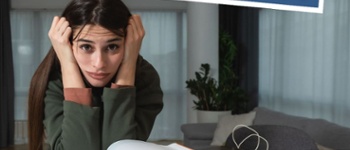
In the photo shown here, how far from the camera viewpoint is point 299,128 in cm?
368

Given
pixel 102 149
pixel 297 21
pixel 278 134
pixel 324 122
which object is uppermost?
pixel 297 21

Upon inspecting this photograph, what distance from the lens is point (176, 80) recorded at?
6445mm

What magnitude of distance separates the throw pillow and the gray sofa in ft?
0.26

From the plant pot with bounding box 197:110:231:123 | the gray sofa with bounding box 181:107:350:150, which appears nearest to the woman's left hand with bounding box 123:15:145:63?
the gray sofa with bounding box 181:107:350:150

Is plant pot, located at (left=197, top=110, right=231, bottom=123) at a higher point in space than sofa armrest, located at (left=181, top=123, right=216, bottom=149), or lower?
higher

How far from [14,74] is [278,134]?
5.62m

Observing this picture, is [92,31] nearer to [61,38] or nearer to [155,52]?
[61,38]

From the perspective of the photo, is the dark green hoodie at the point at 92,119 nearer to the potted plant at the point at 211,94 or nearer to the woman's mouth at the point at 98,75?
the woman's mouth at the point at 98,75

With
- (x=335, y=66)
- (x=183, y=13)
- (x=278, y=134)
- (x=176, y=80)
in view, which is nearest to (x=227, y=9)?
(x=183, y=13)

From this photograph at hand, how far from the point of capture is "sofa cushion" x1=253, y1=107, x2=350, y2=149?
10.5 feet

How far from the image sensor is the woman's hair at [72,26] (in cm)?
52

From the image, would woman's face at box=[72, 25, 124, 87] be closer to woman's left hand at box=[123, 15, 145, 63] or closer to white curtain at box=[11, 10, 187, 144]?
woman's left hand at box=[123, 15, 145, 63]

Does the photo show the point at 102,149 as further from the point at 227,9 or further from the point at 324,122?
the point at 227,9

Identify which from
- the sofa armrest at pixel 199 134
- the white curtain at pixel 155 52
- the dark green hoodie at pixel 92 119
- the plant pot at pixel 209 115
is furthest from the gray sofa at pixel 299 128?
the dark green hoodie at pixel 92 119
